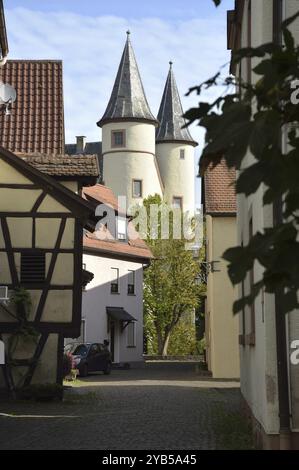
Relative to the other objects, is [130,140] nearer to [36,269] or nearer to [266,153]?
[36,269]

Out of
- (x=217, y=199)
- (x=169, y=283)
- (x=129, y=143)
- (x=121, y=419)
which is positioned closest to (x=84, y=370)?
(x=217, y=199)

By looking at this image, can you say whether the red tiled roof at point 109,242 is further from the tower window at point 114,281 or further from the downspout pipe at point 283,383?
the downspout pipe at point 283,383

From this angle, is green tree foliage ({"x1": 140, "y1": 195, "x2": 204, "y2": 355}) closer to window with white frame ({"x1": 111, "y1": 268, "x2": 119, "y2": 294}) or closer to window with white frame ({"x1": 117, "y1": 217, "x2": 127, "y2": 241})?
window with white frame ({"x1": 117, "y1": 217, "x2": 127, "y2": 241})

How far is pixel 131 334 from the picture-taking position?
4356cm

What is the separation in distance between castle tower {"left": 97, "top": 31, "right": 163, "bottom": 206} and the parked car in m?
27.8

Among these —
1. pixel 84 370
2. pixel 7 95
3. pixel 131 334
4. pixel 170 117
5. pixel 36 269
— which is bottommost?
pixel 84 370

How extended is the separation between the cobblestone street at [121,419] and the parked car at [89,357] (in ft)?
23.9

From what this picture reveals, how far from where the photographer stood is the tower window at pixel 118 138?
6031 cm

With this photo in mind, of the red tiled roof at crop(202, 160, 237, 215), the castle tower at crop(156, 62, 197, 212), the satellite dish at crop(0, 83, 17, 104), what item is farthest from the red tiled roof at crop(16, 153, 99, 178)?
the castle tower at crop(156, 62, 197, 212)

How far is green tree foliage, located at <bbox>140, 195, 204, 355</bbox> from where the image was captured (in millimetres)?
50219

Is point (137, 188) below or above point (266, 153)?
above

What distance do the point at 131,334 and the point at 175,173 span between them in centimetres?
2424

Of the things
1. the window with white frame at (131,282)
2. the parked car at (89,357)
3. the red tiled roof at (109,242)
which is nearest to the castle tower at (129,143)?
the red tiled roof at (109,242)
